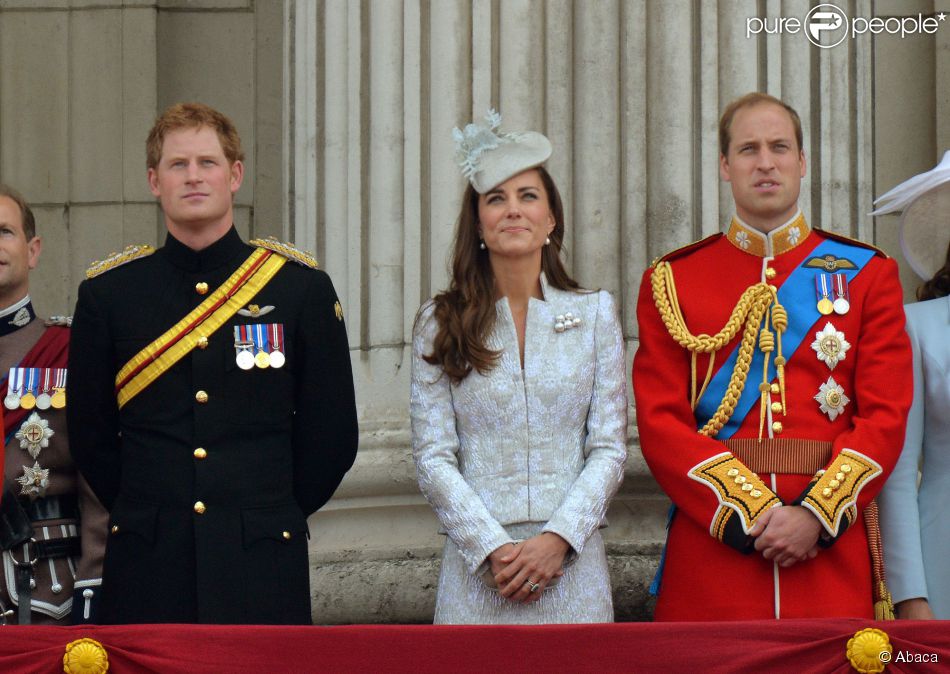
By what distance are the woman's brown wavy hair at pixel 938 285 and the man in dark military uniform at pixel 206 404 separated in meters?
1.47

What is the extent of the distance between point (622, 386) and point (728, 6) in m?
1.69

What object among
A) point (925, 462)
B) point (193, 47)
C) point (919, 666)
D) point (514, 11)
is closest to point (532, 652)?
point (919, 666)

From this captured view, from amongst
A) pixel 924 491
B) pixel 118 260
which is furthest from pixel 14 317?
pixel 924 491

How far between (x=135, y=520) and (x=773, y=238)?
1.66 metres

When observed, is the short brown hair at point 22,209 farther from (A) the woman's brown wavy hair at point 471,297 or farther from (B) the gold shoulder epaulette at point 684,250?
(B) the gold shoulder epaulette at point 684,250

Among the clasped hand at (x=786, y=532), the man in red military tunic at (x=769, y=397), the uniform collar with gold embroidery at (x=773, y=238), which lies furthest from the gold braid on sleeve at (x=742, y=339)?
the clasped hand at (x=786, y=532)

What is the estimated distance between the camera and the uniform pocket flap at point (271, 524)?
4227 millimetres

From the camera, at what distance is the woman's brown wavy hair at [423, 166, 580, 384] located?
4496mm

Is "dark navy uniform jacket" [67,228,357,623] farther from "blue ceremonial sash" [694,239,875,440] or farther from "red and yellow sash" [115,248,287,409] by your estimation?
"blue ceremonial sash" [694,239,875,440]

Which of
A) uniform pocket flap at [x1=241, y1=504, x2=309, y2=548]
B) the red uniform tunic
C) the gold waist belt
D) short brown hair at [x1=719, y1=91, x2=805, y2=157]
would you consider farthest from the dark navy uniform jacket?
short brown hair at [x1=719, y1=91, x2=805, y2=157]

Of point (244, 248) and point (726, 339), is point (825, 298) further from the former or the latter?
point (244, 248)

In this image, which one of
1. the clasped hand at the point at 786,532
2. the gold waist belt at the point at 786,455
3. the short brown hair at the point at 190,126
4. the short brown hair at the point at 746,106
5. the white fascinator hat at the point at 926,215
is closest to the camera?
the clasped hand at the point at 786,532

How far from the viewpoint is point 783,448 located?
4301 mm

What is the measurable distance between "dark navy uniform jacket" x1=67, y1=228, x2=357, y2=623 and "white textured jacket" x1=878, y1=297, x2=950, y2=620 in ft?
4.26
